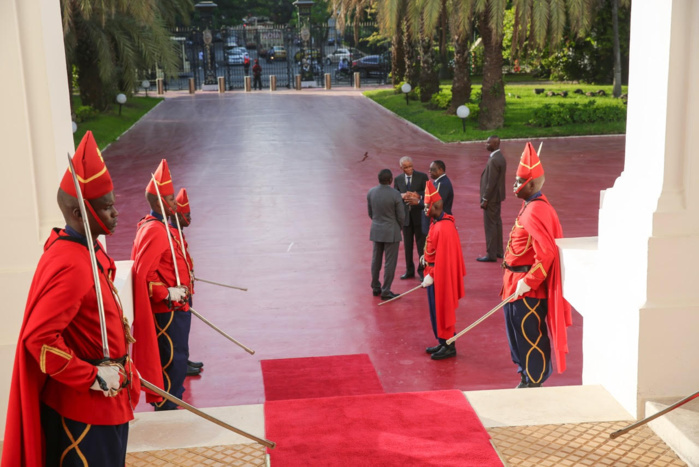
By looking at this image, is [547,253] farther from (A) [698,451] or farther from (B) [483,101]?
(B) [483,101]

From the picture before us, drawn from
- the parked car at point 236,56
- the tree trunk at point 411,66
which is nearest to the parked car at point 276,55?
the parked car at point 236,56

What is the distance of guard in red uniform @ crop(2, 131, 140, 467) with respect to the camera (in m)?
3.48

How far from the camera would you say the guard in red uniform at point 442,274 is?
8.36m

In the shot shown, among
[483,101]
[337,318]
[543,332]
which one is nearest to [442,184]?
[337,318]

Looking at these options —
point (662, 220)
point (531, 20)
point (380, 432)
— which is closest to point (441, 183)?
point (662, 220)

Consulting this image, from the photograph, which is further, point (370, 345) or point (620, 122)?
point (620, 122)

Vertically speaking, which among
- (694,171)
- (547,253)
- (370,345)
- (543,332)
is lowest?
(370,345)

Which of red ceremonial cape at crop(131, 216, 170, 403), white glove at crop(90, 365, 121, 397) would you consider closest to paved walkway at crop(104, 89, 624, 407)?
red ceremonial cape at crop(131, 216, 170, 403)

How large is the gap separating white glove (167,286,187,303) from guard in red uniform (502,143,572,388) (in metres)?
2.69

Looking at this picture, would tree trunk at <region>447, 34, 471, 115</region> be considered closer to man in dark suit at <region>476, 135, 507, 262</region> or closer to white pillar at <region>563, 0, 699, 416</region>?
man in dark suit at <region>476, 135, 507, 262</region>

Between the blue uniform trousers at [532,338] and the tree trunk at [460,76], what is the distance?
67.8 feet

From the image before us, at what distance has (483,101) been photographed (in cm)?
2597

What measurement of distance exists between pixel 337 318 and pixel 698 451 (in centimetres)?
589

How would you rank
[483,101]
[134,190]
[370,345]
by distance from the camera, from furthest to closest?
1. [483,101]
2. [134,190]
3. [370,345]
